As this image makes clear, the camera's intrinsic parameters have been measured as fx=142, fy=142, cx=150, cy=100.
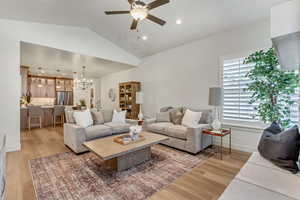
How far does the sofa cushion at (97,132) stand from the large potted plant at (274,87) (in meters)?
3.36

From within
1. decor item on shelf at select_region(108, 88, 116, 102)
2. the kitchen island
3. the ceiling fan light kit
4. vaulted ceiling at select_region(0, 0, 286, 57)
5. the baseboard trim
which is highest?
vaulted ceiling at select_region(0, 0, 286, 57)

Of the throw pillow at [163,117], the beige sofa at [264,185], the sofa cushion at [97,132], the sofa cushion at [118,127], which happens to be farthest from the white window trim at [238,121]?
the sofa cushion at [97,132]

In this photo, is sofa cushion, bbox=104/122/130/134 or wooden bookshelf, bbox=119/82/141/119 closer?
sofa cushion, bbox=104/122/130/134

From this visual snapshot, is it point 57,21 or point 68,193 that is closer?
point 68,193

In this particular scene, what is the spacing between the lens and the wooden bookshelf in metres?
5.83

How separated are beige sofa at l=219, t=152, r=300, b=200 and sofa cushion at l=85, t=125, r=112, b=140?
291 centimetres

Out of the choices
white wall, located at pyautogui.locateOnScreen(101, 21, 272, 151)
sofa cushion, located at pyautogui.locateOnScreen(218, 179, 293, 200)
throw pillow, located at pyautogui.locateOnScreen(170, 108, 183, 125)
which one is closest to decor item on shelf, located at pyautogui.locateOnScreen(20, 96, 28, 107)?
white wall, located at pyautogui.locateOnScreen(101, 21, 272, 151)

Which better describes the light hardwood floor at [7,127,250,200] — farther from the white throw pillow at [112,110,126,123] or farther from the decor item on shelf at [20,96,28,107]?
the decor item on shelf at [20,96,28,107]

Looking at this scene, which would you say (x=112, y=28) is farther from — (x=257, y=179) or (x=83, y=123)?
(x=257, y=179)

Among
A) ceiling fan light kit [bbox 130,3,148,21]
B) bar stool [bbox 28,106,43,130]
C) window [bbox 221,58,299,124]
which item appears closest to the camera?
ceiling fan light kit [bbox 130,3,148,21]

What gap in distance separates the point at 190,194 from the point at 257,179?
2.72ft

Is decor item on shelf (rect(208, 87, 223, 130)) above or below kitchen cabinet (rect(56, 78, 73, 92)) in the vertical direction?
below

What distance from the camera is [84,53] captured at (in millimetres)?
4305

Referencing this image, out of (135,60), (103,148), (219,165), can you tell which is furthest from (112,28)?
(219,165)
